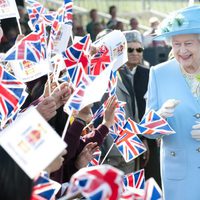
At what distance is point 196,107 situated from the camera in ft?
15.0

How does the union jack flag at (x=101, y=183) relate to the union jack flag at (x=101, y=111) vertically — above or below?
above

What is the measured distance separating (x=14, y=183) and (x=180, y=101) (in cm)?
196

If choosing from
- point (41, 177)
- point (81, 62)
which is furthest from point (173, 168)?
point (41, 177)

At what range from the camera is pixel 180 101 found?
180 inches

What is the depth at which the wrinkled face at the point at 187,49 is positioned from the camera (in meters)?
4.46

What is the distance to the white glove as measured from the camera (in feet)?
14.4

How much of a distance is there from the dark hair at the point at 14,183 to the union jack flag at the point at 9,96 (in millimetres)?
906

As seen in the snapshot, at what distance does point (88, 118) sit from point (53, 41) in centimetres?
52

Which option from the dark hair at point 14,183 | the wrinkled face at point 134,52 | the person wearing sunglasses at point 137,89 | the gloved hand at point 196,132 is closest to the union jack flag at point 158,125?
the gloved hand at point 196,132

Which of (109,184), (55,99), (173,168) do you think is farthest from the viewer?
(173,168)

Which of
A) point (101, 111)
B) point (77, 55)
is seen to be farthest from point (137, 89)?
point (77, 55)

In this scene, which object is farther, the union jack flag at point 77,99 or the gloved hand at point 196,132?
the gloved hand at point 196,132

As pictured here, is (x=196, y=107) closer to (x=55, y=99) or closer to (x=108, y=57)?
(x=108, y=57)

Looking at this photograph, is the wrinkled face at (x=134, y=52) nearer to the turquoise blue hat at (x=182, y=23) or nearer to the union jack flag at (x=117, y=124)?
the union jack flag at (x=117, y=124)
